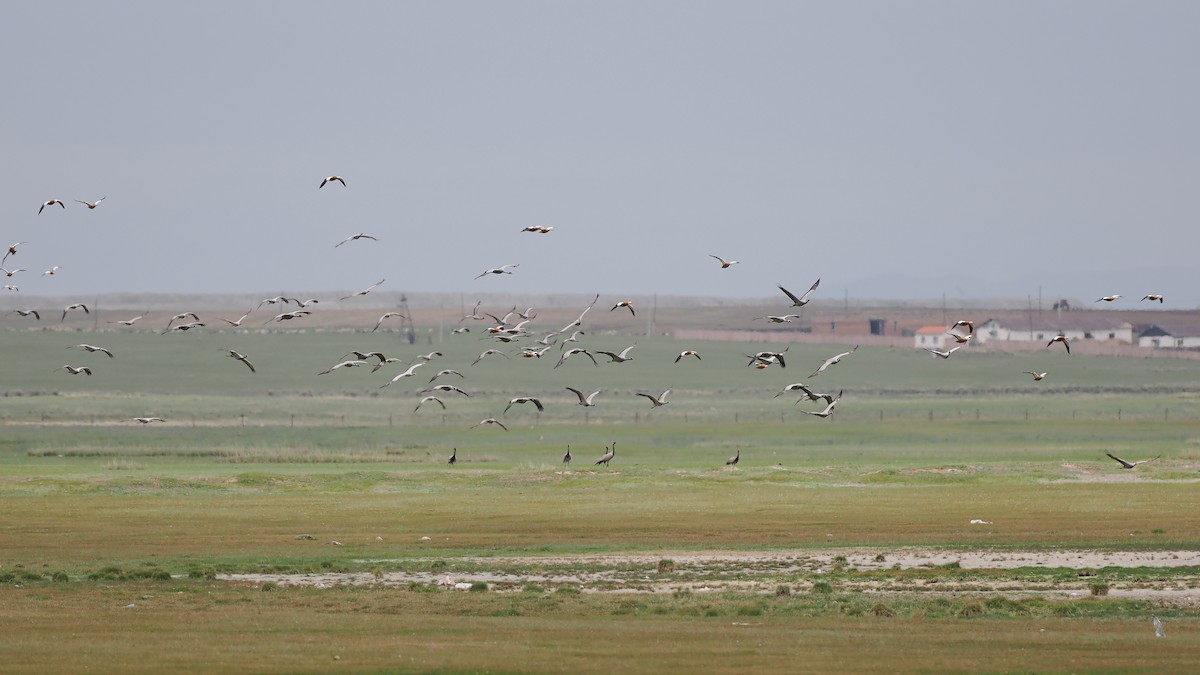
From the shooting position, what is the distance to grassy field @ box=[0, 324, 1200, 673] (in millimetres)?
31969

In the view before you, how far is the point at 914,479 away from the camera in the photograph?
7350cm

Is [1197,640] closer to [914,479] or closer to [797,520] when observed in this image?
[797,520]

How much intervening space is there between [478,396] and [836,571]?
9280 centimetres

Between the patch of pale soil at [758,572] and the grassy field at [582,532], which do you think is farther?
the patch of pale soil at [758,572]

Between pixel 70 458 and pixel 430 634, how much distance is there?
54913 millimetres

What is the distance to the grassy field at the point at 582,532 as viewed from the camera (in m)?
32.0

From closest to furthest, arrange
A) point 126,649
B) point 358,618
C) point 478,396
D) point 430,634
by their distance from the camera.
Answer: point 126,649
point 430,634
point 358,618
point 478,396

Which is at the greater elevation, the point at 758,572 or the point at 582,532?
the point at 758,572

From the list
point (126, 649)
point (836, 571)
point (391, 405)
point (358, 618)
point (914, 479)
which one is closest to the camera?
point (126, 649)

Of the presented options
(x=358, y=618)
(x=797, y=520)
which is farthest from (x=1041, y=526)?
(x=358, y=618)

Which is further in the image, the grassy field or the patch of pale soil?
the patch of pale soil

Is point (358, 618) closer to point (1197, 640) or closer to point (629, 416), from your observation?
point (1197, 640)

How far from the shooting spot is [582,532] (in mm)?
54312

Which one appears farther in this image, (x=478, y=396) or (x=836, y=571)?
(x=478, y=396)
